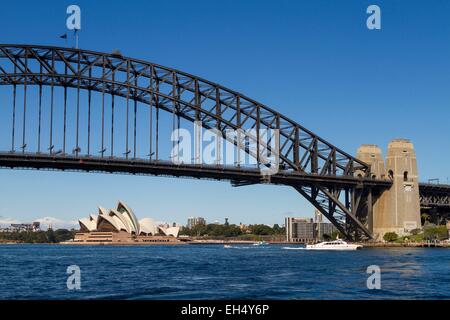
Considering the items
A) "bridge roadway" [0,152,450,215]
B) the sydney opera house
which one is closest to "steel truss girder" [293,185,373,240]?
"bridge roadway" [0,152,450,215]

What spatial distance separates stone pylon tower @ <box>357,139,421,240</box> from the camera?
348ft

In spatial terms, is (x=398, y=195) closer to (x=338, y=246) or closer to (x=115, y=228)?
(x=338, y=246)

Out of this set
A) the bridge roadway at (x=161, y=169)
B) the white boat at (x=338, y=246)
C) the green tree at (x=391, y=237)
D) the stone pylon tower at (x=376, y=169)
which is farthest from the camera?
the stone pylon tower at (x=376, y=169)

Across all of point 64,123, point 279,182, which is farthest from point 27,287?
point 279,182

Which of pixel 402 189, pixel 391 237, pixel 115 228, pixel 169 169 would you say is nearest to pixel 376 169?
pixel 402 189

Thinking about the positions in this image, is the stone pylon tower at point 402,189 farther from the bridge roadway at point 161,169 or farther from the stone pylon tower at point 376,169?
the bridge roadway at point 161,169

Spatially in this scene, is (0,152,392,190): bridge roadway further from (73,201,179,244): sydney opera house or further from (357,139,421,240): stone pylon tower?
(73,201,179,244): sydney opera house

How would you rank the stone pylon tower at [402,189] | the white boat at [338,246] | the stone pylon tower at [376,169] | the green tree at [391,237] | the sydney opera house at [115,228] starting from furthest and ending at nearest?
the sydney opera house at [115,228], the stone pylon tower at [376,169], the stone pylon tower at [402,189], the green tree at [391,237], the white boat at [338,246]

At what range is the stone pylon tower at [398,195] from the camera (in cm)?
10594

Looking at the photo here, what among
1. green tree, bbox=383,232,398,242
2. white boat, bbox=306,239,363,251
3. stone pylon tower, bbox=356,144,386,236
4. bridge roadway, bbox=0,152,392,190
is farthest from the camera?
stone pylon tower, bbox=356,144,386,236

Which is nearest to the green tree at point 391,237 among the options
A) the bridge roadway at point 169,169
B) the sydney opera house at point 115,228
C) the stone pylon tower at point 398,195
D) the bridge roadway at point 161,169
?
the stone pylon tower at point 398,195

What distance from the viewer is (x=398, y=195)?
106 meters
